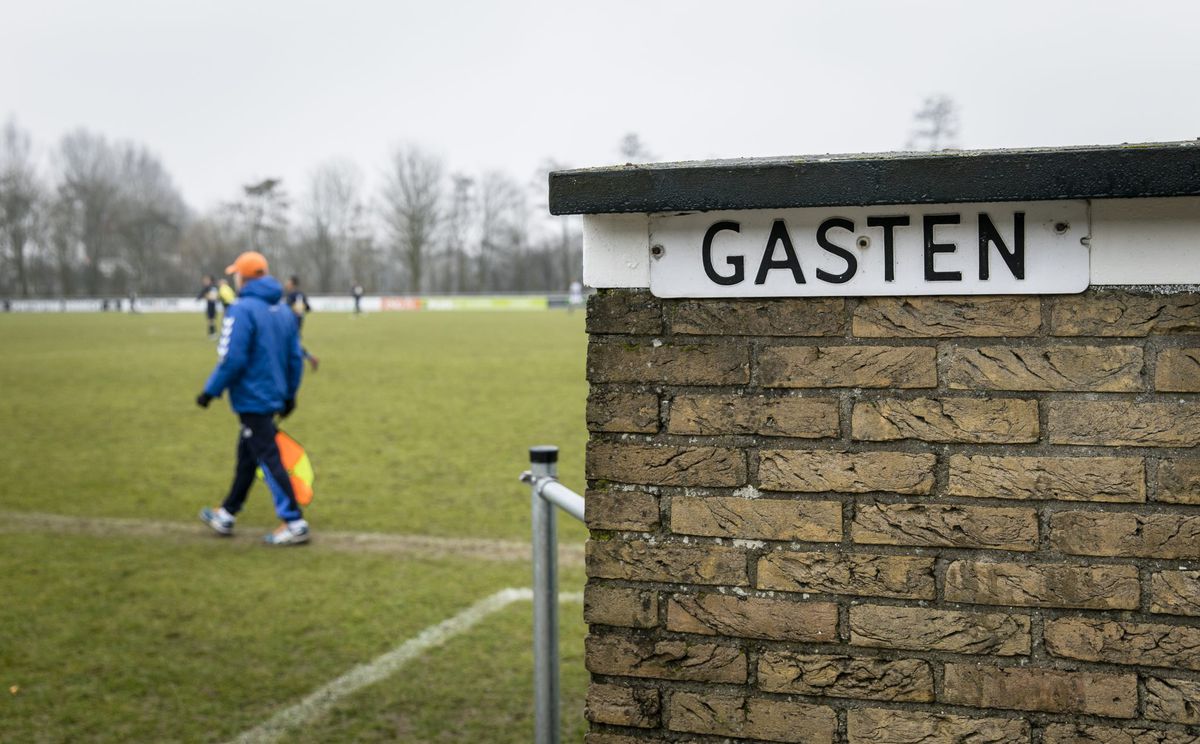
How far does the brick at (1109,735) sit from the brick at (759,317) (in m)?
0.84

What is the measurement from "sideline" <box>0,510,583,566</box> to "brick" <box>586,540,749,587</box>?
443 centimetres

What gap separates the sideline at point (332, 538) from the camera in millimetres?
6906

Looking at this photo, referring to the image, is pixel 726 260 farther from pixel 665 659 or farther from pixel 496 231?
pixel 496 231

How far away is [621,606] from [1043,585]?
798 millimetres

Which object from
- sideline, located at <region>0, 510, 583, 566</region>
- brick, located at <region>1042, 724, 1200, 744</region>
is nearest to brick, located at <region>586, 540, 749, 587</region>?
brick, located at <region>1042, 724, 1200, 744</region>

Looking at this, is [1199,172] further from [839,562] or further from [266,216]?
[266,216]

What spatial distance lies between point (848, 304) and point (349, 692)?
331 cm

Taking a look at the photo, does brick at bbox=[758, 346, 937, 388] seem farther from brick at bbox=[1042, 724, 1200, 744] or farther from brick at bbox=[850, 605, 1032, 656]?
brick at bbox=[1042, 724, 1200, 744]

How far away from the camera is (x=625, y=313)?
7.15 feet

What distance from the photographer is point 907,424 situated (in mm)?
2033

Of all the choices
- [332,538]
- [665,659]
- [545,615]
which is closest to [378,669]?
[545,615]

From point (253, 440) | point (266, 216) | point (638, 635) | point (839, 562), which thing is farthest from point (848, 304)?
point (266, 216)

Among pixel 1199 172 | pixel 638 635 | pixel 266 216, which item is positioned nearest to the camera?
pixel 1199 172

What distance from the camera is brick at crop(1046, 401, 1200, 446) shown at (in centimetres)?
192
